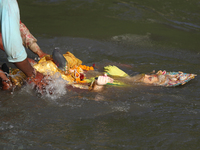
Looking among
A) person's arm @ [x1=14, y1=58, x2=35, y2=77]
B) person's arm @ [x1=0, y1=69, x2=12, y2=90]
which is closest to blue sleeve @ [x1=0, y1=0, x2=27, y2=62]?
person's arm @ [x1=14, y1=58, x2=35, y2=77]

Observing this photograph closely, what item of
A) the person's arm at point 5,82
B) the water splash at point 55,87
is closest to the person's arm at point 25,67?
the water splash at point 55,87

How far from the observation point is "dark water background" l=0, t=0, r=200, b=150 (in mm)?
2783

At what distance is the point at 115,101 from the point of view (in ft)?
11.8

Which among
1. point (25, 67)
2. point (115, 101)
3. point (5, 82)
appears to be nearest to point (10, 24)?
point (25, 67)

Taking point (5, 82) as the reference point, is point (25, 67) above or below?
above

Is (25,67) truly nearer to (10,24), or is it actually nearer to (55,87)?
(55,87)

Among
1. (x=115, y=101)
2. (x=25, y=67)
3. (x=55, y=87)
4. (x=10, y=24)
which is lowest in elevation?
(x=115, y=101)

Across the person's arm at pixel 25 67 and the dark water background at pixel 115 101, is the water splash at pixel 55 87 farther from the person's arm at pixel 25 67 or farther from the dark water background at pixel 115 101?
the person's arm at pixel 25 67

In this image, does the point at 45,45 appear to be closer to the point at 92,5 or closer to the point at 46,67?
the point at 46,67

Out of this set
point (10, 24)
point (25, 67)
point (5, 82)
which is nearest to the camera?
point (10, 24)

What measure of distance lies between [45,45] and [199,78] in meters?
3.39

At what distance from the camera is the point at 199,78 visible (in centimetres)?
439

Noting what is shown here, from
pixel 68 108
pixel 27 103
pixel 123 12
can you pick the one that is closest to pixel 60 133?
pixel 68 108

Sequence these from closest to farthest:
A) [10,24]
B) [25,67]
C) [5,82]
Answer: [10,24], [25,67], [5,82]
